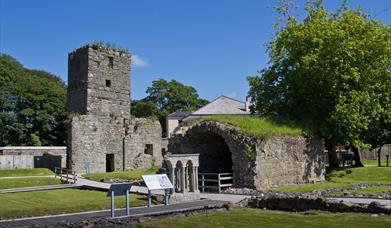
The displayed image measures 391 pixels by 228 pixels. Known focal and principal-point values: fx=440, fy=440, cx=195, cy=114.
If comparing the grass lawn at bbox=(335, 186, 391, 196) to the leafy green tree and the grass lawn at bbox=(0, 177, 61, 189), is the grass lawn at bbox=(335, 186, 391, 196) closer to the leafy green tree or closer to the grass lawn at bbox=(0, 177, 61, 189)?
the grass lawn at bbox=(0, 177, 61, 189)

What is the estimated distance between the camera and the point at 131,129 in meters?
37.9

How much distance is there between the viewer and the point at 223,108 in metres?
58.4

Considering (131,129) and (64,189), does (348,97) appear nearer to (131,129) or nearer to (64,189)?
(64,189)

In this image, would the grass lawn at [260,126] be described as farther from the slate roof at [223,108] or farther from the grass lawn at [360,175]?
the slate roof at [223,108]

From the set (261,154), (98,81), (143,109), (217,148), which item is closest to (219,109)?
(143,109)

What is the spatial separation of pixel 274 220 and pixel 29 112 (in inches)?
1701

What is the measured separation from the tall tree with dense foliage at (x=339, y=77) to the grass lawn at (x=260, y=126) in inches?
77.0

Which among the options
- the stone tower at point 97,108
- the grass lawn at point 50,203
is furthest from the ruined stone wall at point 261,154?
the stone tower at point 97,108

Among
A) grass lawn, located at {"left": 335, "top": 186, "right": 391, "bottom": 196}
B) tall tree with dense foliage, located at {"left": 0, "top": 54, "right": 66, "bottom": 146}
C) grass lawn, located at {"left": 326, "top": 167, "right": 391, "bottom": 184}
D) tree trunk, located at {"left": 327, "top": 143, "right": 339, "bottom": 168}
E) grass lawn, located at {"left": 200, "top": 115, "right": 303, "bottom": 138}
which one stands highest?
tall tree with dense foliage, located at {"left": 0, "top": 54, "right": 66, "bottom": 146}

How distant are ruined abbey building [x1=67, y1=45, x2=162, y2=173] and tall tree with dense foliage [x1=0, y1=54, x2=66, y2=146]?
44.9 feet

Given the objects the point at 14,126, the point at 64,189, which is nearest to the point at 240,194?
the point at 64,189

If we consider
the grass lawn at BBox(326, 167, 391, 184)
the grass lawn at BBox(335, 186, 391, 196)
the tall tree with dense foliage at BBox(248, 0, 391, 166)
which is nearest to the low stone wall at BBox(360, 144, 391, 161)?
the tall tree with dense foliage at BBox(248, 0, 391, 166)

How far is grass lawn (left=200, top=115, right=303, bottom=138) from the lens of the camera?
21.1 metres

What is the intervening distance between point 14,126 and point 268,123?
35.1 m
